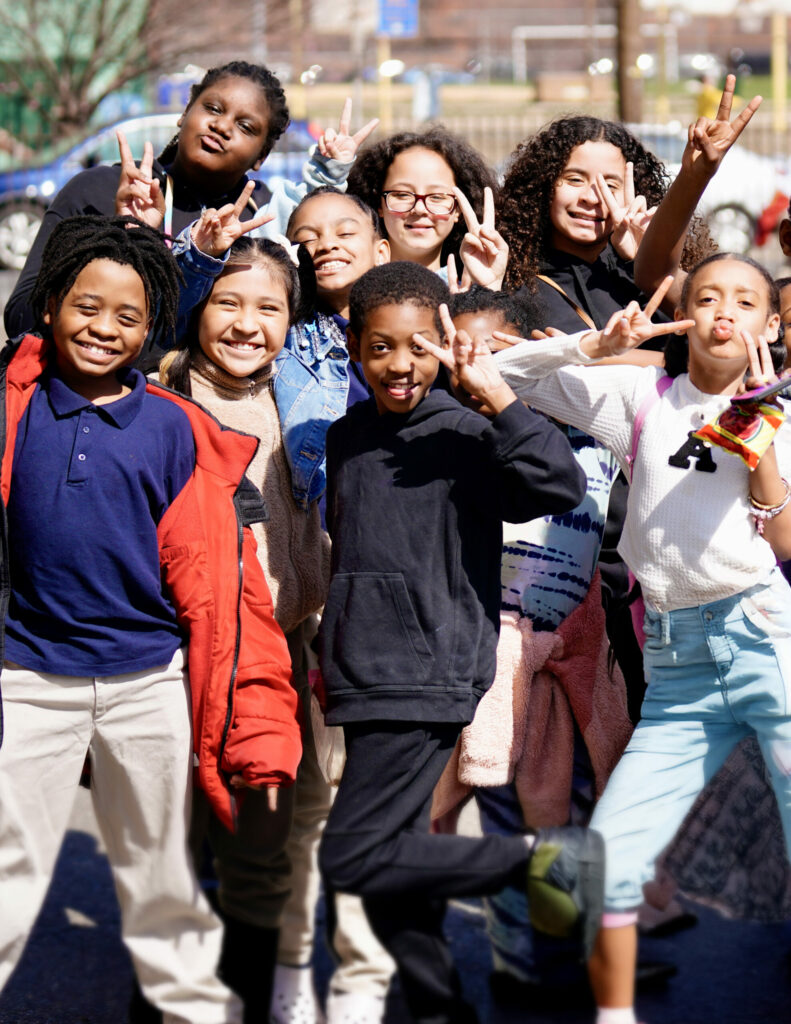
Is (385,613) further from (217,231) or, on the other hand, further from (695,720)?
(217,231)

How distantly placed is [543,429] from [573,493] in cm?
14

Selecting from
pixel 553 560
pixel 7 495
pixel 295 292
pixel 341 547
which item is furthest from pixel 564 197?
pixel 7 495

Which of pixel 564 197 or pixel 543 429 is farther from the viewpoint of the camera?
pixel 564 197

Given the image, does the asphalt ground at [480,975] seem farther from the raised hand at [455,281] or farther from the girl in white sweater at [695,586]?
the raised hand at [455,281]

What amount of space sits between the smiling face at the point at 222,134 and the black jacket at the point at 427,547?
1167 millimetres

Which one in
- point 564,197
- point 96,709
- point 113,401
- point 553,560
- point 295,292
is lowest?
point 96,709

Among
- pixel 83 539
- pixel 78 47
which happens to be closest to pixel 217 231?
pixel 83 539

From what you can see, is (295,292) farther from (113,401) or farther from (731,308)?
(731,308)

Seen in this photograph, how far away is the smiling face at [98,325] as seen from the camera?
2766 millimetres

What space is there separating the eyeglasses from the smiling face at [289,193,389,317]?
0.18 meters

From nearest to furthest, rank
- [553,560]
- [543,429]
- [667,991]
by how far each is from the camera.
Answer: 1. [543,429]
2. [553,560]
3. [667,991]

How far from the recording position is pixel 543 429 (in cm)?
266

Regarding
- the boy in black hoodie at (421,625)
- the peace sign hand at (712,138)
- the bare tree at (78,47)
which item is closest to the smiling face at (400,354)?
the boy in black hoodie at (421,625)

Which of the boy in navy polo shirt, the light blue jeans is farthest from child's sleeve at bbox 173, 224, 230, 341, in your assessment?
the light blue jeans
